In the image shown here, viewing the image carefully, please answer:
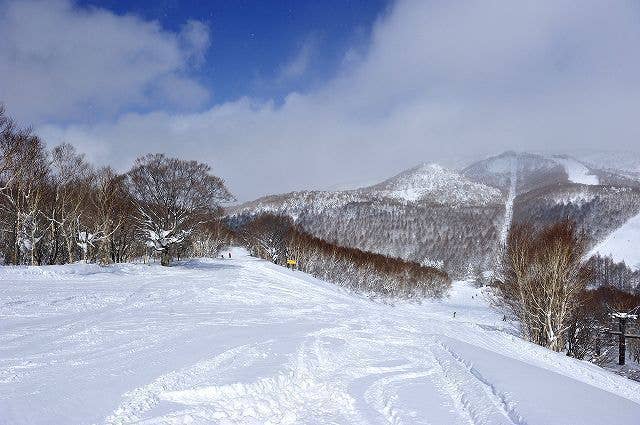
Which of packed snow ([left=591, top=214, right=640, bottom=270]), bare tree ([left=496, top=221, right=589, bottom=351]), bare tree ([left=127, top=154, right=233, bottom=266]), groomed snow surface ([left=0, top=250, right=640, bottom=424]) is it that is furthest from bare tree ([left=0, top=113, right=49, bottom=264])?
packed snow ([left=591, top=214, right=640, bottom=270])

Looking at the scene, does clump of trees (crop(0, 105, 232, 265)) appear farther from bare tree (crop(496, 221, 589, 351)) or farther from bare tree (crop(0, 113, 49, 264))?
bare tree (crop(496, 221, 589, 351))

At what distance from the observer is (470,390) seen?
23.0 feet

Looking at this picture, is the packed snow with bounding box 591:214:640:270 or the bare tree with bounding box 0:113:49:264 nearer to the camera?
the bare tree with bounding box 0:113:49:264

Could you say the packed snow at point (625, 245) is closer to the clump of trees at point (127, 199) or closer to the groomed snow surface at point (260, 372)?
the clump of trees at point (127, 199)

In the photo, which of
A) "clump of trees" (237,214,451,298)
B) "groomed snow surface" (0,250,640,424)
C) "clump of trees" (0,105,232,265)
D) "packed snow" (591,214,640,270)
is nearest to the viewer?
"groomed snow surface" (0,250,640,424)

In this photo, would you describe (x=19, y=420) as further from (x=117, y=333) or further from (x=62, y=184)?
(x=62, y=184)

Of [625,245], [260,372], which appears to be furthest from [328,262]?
[625,245]

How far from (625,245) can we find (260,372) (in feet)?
634

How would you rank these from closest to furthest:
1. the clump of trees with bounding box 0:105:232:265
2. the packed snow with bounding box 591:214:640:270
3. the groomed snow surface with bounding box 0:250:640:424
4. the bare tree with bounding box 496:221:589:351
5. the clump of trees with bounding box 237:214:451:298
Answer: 1. the groomed snow surface with bounding box 0:250:640:424
2. the bare tree with bounding box 496:221:589:351
3. the clump of trees with bounding box 0:105:232:265
4. the clump of trees with bounding box 237:214:451:298
5. the packed snow with bounding box 591:214:640:270

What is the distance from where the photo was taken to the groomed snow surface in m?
5.57

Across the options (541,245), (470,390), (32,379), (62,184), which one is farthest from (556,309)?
(62,184)

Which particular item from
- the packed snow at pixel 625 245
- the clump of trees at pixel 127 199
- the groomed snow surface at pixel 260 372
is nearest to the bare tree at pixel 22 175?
the clump of trees at pixel 127 199

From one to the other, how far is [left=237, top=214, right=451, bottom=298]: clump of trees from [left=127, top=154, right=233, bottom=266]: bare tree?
2823cm

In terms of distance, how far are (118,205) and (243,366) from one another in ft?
105
